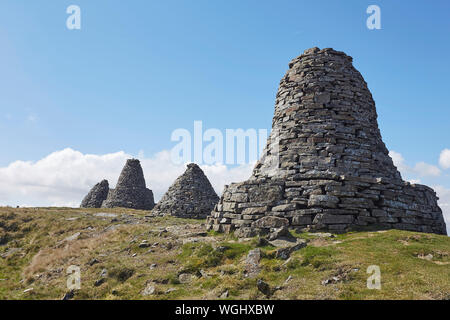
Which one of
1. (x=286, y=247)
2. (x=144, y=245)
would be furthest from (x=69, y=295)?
(x=286, y=247)

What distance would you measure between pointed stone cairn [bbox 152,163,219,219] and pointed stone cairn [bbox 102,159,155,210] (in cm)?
1014

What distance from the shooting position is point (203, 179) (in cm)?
2514

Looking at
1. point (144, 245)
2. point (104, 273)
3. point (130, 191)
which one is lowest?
point (104, 273)

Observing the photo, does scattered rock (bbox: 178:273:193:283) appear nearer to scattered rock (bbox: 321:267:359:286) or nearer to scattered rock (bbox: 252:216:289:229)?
scattered rock (bbox: 252:216:289:229)

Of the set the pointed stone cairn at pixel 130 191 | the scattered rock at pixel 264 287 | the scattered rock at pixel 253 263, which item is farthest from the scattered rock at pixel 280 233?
the pointed stone cairn at pixel 130 191

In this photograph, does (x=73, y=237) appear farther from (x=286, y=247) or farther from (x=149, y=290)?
(x=286, y=247)

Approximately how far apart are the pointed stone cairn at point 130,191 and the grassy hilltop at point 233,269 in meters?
19.7

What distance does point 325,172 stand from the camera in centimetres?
1123

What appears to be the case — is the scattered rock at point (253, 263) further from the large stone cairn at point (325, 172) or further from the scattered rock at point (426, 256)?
the scattered rock at point (426, 256)

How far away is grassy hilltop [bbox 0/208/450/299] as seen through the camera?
244 inches

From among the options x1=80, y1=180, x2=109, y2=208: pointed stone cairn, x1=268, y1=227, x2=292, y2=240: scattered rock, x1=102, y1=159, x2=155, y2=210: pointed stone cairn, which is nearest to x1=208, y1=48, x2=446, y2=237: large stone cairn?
x1=268, y1=227, x2=292, y2=240: scattered rock

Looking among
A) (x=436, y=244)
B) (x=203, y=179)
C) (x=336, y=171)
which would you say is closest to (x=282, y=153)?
(x=336, y=171)

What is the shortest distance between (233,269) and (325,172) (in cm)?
537

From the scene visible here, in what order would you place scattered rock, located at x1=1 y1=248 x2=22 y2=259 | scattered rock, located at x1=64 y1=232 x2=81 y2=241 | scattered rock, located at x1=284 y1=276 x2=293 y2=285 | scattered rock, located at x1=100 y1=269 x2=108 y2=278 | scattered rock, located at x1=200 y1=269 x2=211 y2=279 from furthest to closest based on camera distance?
scattered rock, located at x1=64 y1=232 x2=81 y2=241, scattered rock, located at x1=1 y1=248 x2=22 y2=259, scattered rock, located at x1=100 y1=269 x2=108 y2=278, scattered rock, located at x1=200 y1=269 x2=211 y2=279, scattered rock, located at x1=284 y1=276 x2=293 y2=285
